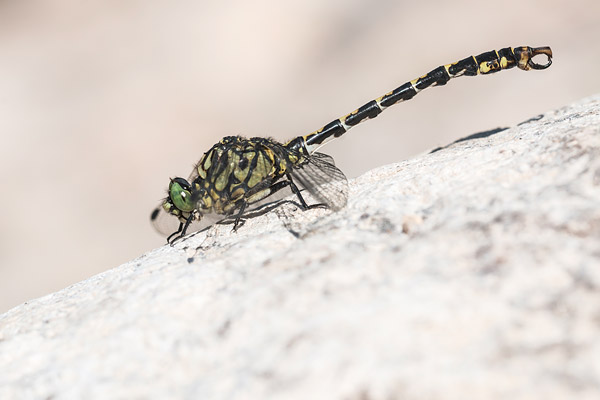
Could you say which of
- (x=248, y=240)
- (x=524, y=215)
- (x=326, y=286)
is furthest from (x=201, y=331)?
(x=524, y=215)

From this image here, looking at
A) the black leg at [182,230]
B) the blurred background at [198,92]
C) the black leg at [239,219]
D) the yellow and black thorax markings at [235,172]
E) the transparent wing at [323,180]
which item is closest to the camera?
the transparent wing at [323,180]

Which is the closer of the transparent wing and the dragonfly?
the transparent wing

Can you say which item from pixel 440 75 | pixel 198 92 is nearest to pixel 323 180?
pixel 440 75

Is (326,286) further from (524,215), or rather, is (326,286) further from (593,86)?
(593,86)

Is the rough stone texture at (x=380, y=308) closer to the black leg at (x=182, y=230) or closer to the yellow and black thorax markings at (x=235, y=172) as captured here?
the black leg at (x=182, y=230)

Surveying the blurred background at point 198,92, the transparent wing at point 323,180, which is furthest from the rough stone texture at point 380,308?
the blurred background at point 198,92

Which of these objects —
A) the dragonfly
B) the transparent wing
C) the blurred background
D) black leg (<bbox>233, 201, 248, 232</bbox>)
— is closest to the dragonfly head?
the dragonfly

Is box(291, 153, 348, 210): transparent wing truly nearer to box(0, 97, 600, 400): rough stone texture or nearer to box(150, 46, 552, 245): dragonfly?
box(150, 46, 552, 245): dragonfly
